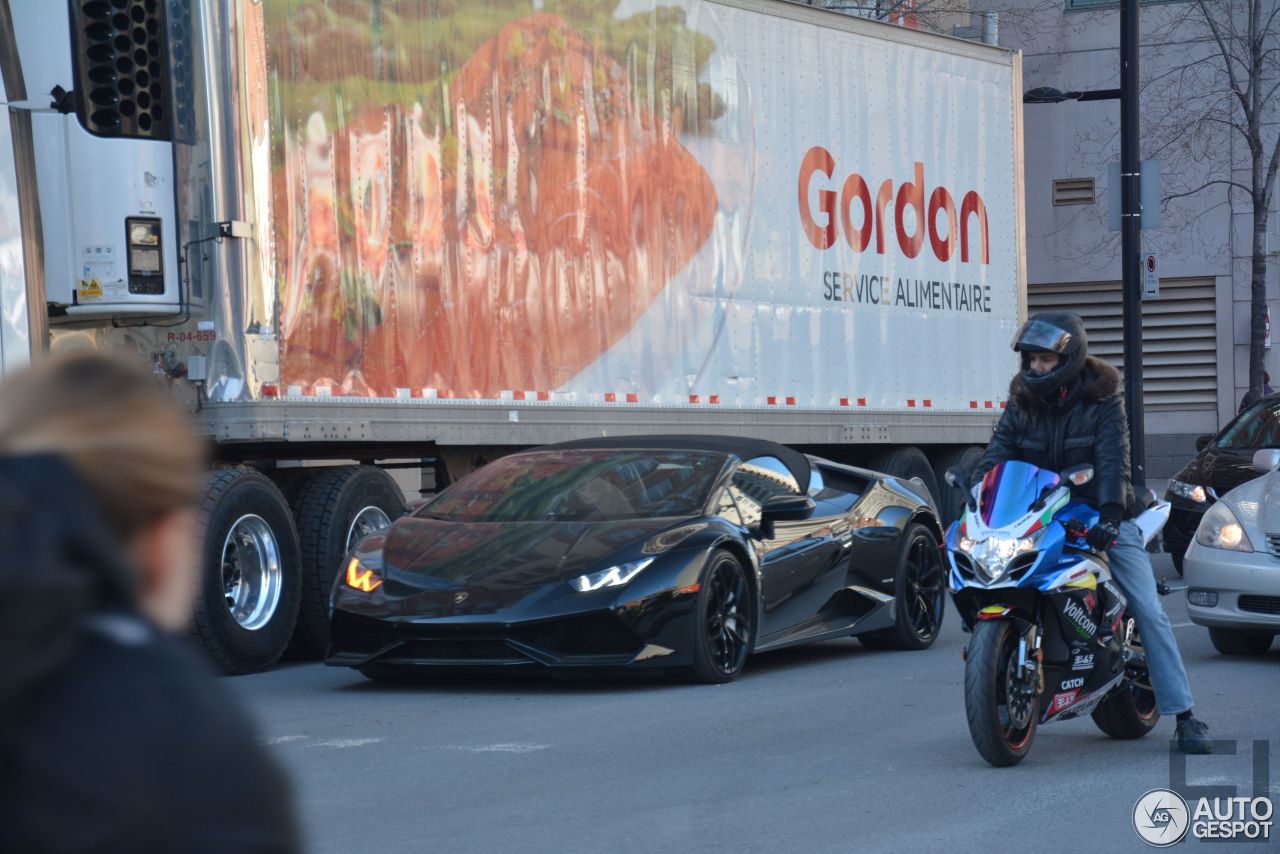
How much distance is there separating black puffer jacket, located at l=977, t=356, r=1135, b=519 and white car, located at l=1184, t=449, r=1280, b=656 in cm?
345

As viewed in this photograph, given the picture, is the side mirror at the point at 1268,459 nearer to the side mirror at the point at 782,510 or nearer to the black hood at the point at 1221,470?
the side mirror at the point at 782,510

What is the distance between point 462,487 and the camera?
1078 centimetres

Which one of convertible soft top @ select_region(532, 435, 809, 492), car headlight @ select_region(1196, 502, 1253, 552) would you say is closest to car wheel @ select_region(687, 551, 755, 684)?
convertible soft top @ select_region(532, 435, 809, 492)

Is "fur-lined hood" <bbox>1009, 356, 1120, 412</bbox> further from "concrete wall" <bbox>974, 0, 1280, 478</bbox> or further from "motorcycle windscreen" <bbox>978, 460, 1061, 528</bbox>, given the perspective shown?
"concrete wall" <bbox>974, 0, 1280, 478</bbox>

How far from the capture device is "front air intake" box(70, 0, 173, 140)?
10492 millimetres

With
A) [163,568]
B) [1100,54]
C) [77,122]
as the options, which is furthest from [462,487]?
[1100,54]

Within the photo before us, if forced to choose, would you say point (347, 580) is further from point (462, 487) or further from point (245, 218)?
point (245, 218)

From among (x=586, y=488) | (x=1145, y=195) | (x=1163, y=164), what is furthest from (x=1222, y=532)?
(x=1163, y=164)

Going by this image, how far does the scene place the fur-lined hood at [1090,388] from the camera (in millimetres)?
7621

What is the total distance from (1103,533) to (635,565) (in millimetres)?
2792

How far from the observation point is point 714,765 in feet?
24.7

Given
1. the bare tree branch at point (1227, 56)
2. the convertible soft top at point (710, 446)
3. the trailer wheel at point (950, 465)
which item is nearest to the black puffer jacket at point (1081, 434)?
the convertible soft top at point (710, 446)

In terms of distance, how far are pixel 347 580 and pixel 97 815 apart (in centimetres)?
835

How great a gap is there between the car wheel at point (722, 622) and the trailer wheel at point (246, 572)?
265 cm
